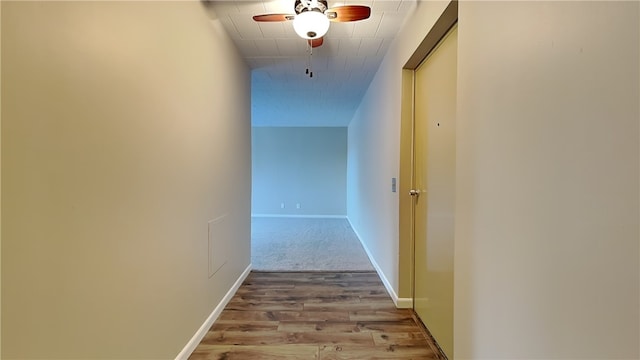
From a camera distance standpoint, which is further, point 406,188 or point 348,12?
point 406,188

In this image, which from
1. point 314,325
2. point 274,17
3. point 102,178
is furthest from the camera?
point 314,325

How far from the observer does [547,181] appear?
895 millimetres

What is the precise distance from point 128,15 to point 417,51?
1720mm

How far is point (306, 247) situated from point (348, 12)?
3.55 m

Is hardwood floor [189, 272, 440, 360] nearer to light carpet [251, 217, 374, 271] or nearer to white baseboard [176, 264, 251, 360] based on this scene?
white baseboard [176, 264, 251, 360]

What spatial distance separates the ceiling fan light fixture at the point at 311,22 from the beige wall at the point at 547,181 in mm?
735

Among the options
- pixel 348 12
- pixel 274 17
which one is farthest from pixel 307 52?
pixel 348 12

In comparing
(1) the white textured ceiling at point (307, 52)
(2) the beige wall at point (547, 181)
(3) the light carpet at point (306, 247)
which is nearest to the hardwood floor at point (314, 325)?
(3) the light carpet at point (306, 247)

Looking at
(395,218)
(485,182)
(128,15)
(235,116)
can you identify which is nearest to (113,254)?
(128,15)

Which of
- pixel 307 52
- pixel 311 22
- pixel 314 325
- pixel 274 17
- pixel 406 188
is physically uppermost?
pixel 307 52

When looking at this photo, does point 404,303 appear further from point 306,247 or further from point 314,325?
point 306,247

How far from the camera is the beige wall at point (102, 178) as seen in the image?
83 centimetres

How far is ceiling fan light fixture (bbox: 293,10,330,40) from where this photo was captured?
1.69m

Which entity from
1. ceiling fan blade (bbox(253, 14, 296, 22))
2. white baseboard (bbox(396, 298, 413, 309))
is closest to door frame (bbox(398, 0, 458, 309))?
white baseboard (bbox(396, 298, 413, 309))
